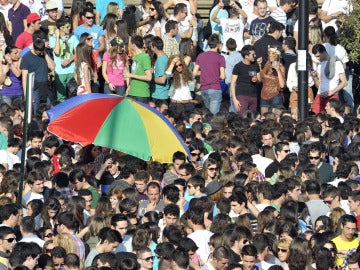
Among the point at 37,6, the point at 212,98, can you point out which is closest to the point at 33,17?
the point at 37,6

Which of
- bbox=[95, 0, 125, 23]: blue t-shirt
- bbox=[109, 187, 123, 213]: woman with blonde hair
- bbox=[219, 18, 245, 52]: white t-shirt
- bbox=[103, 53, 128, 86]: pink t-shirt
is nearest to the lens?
bbox=[109, 187, 123, 213]: woman with blonde hair

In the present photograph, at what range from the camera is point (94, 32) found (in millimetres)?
24859

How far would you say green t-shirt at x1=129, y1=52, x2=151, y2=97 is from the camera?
77.2 ft

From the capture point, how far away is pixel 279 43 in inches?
966

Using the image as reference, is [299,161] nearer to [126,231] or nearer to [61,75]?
[126,231]

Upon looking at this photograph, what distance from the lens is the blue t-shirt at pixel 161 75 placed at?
23.9 m

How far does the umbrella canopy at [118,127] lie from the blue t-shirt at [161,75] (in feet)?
13.8

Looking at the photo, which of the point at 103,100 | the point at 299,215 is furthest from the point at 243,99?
the point at 299,215

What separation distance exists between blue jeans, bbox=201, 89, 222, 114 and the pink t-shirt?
4.46 feet

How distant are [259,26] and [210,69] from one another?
190 centimetres

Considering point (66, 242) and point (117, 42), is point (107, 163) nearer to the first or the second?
point (66, 242)

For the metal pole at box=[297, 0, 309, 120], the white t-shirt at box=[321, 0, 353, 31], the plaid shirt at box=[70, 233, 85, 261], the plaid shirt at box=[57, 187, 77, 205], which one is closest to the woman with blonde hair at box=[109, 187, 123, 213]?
the plaid shirt at box=[57, 187, 77, 205]

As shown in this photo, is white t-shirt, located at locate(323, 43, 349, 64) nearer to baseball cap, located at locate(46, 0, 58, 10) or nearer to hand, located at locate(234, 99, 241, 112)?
hand, located at locate(234, 99, 241, 112)

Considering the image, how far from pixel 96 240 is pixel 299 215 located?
2541mm
